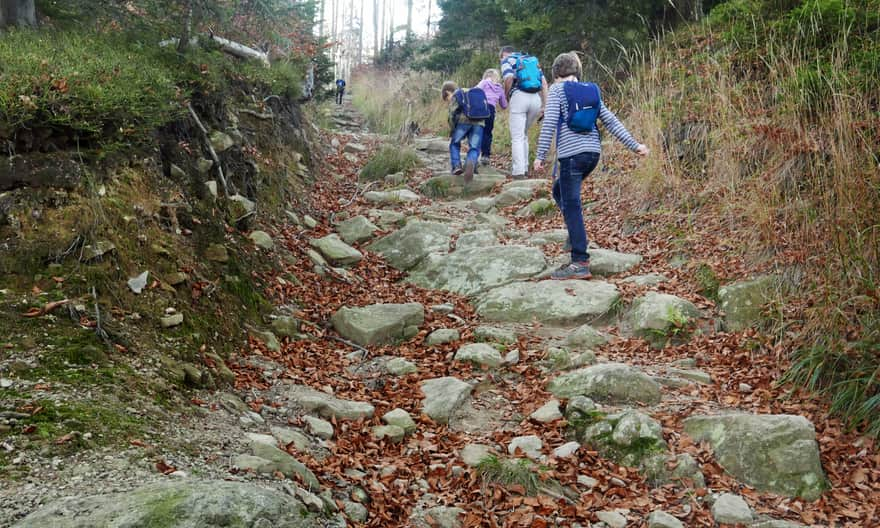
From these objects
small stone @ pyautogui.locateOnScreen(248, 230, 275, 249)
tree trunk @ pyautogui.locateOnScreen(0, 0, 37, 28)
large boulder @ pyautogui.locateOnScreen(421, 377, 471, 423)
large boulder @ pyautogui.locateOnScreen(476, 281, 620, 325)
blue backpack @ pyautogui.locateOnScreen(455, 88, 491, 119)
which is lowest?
large boulder @ pyautogui.locateOnScreen(421, 377, 471, 423)

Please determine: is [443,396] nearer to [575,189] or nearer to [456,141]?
[575,189]

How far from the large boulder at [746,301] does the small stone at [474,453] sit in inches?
82.8

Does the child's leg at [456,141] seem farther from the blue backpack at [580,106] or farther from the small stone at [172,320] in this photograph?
the small stone at [172,320]

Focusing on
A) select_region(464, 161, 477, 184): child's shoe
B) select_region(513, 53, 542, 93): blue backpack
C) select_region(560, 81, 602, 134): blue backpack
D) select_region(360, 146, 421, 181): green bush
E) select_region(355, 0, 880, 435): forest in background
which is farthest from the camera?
select_region(360, 146, 421, 181): green bush

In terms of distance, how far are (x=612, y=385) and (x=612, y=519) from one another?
107 cm

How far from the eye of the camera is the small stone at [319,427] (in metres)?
3.30

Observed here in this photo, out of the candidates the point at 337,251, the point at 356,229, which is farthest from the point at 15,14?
the point at 356,229

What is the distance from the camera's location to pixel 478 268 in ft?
19.5

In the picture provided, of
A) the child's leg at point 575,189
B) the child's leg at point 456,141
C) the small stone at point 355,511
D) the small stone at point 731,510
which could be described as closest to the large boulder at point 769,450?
the small stone at point 731,510

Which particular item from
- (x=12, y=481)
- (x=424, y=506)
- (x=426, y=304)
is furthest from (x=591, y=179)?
(x=12, y=481)

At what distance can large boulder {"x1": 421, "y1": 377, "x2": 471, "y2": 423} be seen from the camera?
3680 millimetres

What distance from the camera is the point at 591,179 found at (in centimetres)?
820

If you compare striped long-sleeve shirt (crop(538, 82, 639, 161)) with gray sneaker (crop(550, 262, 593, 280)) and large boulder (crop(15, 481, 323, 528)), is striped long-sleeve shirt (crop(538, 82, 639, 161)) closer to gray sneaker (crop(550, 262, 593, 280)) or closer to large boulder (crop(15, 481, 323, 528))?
gray sneaker (crop(550, 262, 593, 280))

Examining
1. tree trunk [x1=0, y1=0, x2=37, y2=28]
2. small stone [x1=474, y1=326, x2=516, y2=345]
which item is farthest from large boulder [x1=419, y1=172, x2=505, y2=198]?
tree trunk [x1=0, y1=0, x2=37, y2=28]
